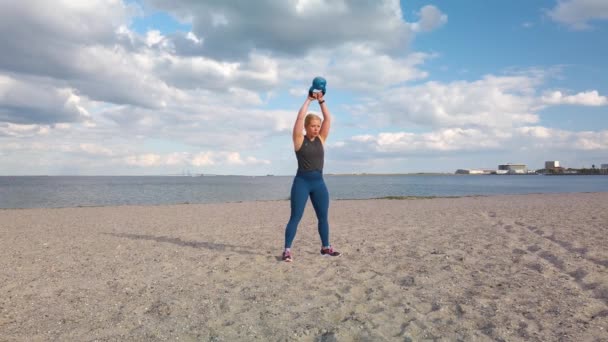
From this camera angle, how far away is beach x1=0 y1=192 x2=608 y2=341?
12.5ft

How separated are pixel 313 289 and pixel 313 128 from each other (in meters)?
2.50

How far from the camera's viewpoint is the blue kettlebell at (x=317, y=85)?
620 cm

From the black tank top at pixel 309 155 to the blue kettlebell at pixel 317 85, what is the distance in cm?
73

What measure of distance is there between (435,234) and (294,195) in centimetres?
455

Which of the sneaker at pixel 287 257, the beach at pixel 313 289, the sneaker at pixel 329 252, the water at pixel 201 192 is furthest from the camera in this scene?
the water at pixel 201 192

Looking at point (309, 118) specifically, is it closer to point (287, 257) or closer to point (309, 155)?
point (309, 155)

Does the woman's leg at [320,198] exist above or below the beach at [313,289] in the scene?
above

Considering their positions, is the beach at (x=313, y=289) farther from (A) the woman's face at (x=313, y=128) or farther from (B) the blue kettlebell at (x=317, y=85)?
(B) the blue kettlebell at (x=317, y=85)

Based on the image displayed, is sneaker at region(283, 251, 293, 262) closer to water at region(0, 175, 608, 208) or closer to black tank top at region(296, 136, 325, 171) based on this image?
black tank top at region(296, 136, 325, 171)

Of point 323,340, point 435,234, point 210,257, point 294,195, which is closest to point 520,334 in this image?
point 323,340

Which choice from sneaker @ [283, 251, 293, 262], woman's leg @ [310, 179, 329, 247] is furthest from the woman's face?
sneaker @ [283, 251, 293, 262]

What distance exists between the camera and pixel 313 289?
5016mm

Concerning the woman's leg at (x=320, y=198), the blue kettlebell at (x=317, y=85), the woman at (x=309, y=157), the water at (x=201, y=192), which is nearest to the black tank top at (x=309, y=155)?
the woman at (x=309, y=157)

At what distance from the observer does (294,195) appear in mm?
6359
